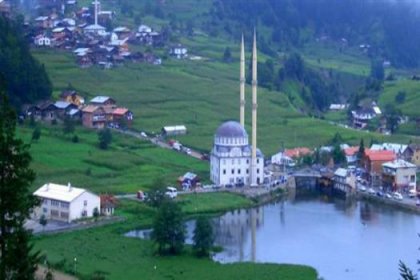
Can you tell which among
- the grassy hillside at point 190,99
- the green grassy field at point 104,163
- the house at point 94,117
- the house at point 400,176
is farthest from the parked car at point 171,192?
the house at point 94,117

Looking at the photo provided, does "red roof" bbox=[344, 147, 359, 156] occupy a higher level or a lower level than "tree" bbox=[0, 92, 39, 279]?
higher

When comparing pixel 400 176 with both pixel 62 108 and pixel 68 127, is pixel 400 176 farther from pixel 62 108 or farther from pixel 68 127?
pixel 62 108

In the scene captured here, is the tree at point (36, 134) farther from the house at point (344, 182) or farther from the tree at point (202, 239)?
the tree at point (202, 239)

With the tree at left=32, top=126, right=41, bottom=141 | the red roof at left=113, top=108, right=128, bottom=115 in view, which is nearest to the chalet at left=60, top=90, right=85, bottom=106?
→ the red roof at left=113, top=108, right=128, bottom=115

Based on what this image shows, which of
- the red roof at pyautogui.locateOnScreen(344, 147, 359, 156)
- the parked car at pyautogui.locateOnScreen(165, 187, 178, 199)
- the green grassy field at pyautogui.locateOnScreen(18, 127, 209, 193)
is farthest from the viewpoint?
the red roof at pyautogui.locateOnScreen(344, 147, 359, 156)

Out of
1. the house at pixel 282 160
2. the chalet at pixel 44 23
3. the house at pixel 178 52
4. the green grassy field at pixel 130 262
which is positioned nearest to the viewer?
the green grassy field at pixel 130 262

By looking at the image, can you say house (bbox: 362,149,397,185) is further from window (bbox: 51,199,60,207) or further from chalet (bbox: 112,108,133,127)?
window (bbox: 51,199,60,207)

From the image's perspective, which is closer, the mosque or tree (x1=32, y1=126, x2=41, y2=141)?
the mosque

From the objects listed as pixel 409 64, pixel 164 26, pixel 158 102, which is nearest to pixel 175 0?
pixel 164 26
